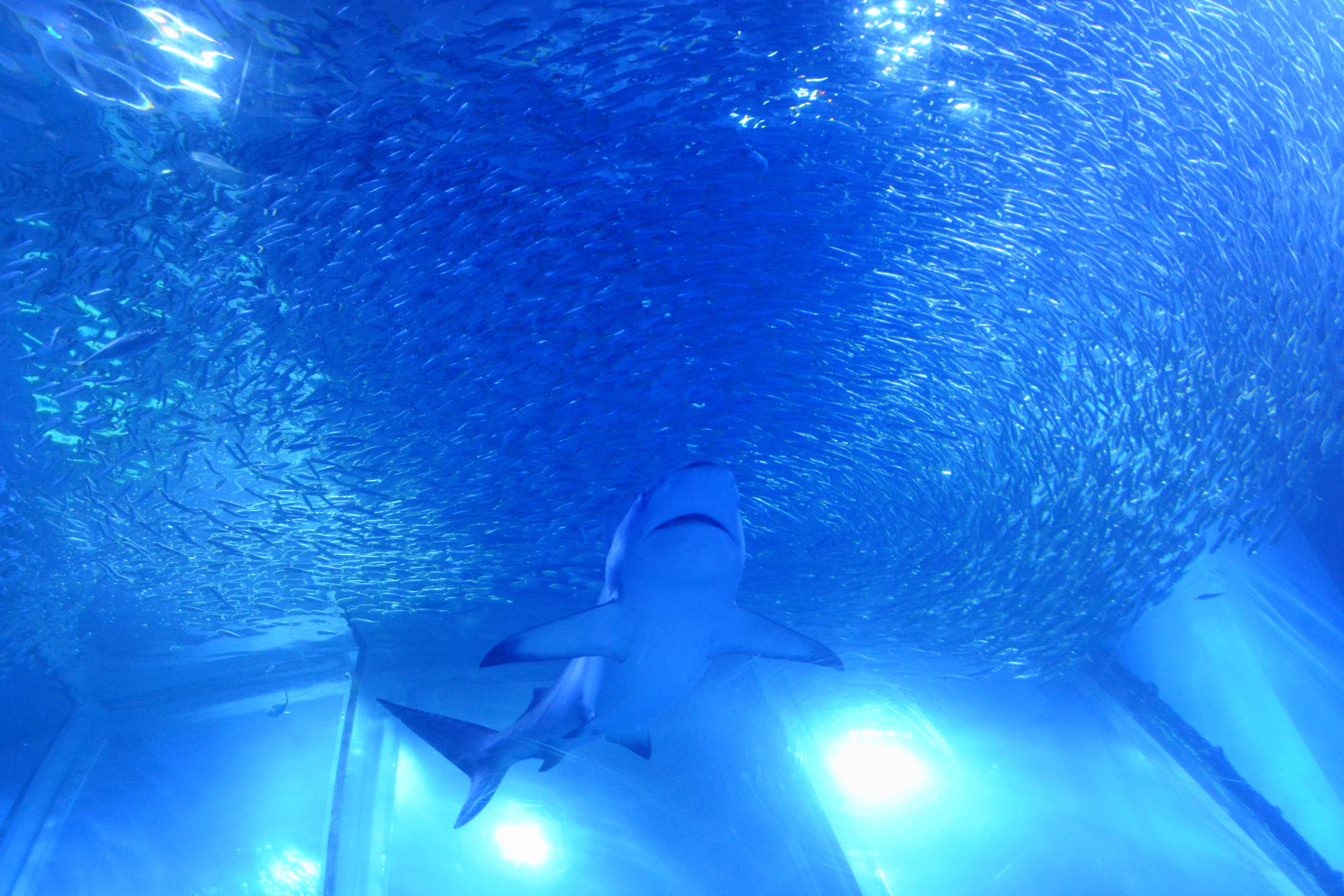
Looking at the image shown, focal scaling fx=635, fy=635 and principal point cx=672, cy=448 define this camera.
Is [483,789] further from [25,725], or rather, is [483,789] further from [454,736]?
[25,725]

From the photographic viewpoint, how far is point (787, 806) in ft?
19.8

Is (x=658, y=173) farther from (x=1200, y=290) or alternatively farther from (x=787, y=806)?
(x=787, y=806)

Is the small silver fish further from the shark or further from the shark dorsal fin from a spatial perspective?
the shark dorsal fin

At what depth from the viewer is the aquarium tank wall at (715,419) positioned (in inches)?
110

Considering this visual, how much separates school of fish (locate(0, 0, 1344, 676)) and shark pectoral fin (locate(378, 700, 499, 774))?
1.32m

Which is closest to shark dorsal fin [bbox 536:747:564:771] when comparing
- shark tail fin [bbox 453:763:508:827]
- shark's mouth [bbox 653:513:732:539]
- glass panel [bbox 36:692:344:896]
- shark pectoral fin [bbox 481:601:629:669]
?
shark tail fin [bbox 453:763:508:827]

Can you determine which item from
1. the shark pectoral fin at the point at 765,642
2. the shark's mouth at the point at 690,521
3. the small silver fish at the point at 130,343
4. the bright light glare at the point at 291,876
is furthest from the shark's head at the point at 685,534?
the bright light glare at the point at 291,876

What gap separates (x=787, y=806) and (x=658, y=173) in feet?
18.7

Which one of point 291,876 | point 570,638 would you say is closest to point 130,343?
point 570,638

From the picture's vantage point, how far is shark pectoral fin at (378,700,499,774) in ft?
14.2

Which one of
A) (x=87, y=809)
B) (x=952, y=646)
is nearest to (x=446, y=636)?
(x=952, y=646)

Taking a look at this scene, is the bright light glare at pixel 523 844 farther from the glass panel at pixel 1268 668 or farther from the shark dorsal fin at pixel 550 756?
the glass panel at pixel 1268 668

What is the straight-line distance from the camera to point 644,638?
327 cm

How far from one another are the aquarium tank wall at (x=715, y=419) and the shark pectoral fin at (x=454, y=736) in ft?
0.11
